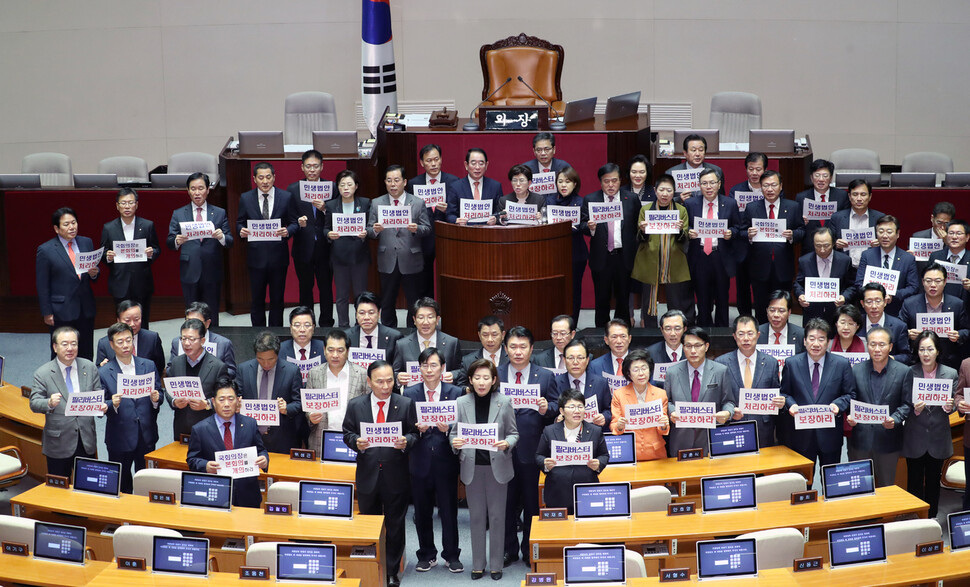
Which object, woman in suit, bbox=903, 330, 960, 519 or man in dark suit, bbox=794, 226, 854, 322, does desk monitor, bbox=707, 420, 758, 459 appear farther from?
man in dark suit, bbox=794, 226, 854, 322

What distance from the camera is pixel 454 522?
7590 millimetres

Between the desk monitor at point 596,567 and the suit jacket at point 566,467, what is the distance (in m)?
1.05

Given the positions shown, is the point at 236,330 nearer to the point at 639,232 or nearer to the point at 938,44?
the point at 639,232

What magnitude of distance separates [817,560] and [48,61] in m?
12.7

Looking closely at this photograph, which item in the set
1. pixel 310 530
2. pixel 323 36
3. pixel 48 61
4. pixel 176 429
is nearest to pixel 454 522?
pixel 310 530

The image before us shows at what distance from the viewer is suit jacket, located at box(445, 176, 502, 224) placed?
31.8 ft

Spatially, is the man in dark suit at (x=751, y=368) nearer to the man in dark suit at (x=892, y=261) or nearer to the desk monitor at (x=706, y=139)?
the man in dark suit at (x=892, y=261)

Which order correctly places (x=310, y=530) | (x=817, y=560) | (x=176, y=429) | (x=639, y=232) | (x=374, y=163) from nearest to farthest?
1. (x=817, y=560)
2. (x=310, y=530)
3. (x=176, y=429)
4. (x=639, y=232)
5. (x=374, y=163)

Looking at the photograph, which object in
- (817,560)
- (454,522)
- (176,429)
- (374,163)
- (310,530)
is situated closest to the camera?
(817,560)

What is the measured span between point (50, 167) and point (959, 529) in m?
10.5

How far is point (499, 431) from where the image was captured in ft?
23.9

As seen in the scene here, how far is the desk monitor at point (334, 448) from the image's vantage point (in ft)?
25.4

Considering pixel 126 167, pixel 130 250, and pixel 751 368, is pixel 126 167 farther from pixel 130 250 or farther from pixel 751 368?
pixel 751 368

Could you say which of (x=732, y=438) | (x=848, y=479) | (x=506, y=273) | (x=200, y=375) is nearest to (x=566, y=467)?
(x=732, y=438)
